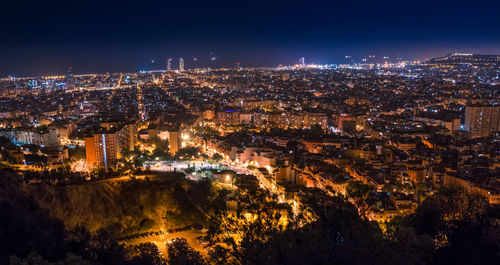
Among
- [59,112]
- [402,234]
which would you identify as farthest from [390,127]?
[59,112]

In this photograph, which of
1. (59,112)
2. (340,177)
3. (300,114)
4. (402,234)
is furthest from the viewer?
(59,112)

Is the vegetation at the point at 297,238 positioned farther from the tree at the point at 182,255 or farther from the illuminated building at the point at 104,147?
the illuminated building at the point at 104,147

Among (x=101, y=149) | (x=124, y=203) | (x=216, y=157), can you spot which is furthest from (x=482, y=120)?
(x=101, y=149)

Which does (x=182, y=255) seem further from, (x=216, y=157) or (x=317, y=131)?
(x=317, y=131)

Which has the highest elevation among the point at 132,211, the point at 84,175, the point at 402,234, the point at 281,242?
the point at 281,242

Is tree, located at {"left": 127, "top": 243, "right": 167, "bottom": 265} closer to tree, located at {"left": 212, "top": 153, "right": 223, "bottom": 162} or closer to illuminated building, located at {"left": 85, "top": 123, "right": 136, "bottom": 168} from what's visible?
tree, located at {"left": 212, "top": 153, "right": 223, "bottom": 162}

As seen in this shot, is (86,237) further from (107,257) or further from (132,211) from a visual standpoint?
(132,211)

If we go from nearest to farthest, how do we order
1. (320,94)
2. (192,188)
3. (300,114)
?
1. (192,188)
2. (300,114)
3. (320,94)

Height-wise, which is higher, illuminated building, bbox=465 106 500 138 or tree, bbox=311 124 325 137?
illuminated building, bbox=465 106 500 138

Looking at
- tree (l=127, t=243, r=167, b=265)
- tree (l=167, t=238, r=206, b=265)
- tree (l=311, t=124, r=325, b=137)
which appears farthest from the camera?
tree (l=311, t=124, r=325, b=137)

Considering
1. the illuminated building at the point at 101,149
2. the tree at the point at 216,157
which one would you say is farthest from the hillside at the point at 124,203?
the illuminated building at the point at 101,149

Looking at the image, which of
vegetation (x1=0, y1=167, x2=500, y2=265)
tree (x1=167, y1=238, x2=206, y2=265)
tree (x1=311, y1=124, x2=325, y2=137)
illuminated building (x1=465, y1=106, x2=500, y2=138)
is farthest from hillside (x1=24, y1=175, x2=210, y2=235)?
illuminated building (x1=465, y1=106, x2=500, y2=138)
